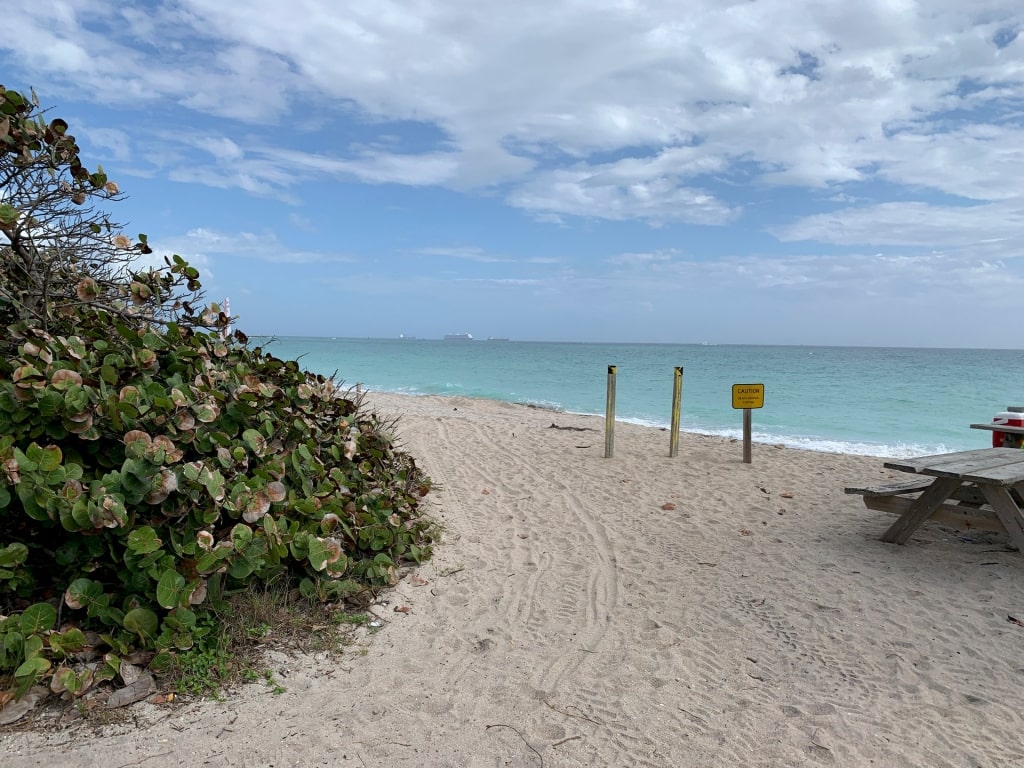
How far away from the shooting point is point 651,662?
346cm

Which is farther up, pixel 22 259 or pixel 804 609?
pixel 22 259

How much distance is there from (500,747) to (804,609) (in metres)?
2.34

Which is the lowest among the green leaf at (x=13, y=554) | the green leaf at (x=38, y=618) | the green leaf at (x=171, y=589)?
the green leaf at (x=38, y=618)

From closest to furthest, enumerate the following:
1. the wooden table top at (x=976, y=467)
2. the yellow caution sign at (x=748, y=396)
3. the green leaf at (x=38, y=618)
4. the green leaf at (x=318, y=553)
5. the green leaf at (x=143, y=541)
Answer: the green leaf at (x=38, y=618), the green leaf at (x=143, y=541), the green leaf at (x=318, y=553), the wooden table top at (x=976, y=467), the yellow caution sign at (x=748, y=396)

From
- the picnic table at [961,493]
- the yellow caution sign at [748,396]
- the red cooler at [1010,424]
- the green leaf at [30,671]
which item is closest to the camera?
the green leaf at [30,671]

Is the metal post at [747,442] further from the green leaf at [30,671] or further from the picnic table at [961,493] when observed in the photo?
the green leaf at [30,671]

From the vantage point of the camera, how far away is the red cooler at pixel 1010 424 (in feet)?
22.0

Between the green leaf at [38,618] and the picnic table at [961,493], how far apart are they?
517cm

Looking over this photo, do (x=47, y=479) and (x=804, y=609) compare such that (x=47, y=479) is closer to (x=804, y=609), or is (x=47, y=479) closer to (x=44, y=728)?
(x=44, y=728)

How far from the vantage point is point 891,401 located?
2530cm

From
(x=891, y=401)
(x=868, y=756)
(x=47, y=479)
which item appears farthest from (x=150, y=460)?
(x=891, y=401)

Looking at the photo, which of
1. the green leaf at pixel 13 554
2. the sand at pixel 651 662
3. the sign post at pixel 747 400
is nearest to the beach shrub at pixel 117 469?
the green leaf at pixel 13 554

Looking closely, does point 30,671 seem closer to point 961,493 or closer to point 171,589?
point 171,589

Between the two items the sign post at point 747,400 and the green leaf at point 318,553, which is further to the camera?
the sign post at point 747,400
